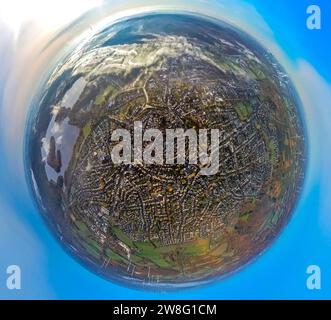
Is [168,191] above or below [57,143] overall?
below

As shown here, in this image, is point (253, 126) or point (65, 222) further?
point (65, 222)

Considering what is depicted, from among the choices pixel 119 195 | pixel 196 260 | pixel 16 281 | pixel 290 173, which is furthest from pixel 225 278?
pixel 16 281

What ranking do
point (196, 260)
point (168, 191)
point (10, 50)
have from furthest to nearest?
point (10, 50)
point (196, 260)
point (168, 191)

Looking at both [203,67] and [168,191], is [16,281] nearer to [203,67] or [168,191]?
[168,191]

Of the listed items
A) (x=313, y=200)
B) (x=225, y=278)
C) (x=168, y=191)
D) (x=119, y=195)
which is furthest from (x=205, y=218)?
(x=313, y=200)

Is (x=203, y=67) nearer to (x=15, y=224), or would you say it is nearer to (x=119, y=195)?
(x=119, y=195)

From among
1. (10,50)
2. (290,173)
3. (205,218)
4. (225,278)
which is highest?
(10,50)

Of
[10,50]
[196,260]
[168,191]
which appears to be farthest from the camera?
[10,50]
